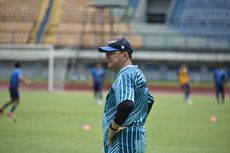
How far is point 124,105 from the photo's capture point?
21.6 ft

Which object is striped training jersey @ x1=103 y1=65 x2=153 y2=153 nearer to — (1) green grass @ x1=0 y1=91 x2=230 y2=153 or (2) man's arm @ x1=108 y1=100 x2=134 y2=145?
(2) man's arm @ x1=108 y1=100 x2=134 y2=145

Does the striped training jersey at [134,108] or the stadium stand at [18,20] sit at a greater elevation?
the striped training jersey at [134,108]

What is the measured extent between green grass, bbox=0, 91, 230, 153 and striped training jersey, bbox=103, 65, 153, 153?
7.01 m

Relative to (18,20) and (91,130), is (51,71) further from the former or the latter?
(91,130)

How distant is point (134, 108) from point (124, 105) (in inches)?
10.4

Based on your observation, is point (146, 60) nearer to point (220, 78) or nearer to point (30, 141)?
point (220, 78)

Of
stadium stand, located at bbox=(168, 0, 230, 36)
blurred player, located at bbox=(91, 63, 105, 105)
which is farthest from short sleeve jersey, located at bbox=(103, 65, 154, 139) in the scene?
stadium stand, located at bbox=(168, 0, 230, 36)

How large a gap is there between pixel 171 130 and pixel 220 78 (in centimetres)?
1413

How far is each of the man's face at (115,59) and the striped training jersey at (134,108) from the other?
7cm

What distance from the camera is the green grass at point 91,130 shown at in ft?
47.6

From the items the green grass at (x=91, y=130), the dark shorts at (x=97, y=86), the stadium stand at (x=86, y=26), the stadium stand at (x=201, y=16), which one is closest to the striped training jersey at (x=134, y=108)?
the green grass at (x=91, y=130)

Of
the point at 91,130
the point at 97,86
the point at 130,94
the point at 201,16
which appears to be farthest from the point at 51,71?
the point at 130,94

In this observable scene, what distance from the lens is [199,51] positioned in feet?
151

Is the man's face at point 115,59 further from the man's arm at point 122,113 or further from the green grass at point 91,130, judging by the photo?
the green grass at point 91,130
